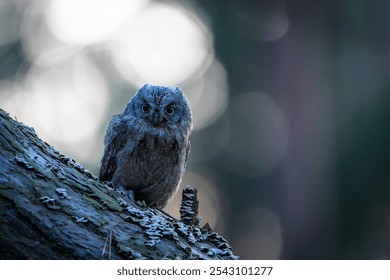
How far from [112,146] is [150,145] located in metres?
0.33

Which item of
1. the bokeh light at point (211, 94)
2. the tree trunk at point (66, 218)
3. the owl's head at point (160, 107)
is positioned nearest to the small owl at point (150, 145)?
the owl's head at point (160, 107)

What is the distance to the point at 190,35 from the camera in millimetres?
5754

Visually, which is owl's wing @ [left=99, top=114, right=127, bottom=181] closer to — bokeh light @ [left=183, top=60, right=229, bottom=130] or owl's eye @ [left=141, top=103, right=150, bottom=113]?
owl's eye @ [left=141, top=103, right=150, bottom=113]

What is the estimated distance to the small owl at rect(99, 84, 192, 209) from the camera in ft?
10.7

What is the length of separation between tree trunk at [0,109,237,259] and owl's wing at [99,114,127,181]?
3.29ft

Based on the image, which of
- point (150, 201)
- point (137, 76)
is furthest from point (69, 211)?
point (137, 76)

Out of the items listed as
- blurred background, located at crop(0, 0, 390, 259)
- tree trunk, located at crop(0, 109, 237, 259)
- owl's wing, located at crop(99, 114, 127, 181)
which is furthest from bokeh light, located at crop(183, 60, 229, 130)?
tree trunk, located at crop(0, 109, 237, 259)

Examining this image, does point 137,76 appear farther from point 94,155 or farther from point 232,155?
point 232,155

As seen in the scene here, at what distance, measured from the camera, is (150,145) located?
10.7 ft

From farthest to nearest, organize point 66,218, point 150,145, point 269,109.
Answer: point 269,109 < point 150,145 < point 66,218

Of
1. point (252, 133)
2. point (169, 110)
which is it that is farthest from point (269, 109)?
point (169, 110)

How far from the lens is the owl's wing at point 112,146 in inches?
132

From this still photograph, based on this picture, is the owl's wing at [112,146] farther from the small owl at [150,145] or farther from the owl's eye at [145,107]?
the owl's eye at [145,107]

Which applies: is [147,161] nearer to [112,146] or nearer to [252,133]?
[112,146]
